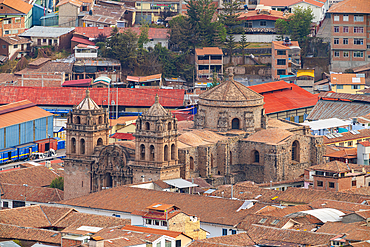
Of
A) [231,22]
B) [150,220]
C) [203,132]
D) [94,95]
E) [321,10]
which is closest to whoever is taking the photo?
[150,220]

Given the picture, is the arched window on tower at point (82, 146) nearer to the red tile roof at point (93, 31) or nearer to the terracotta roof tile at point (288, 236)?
the terracotta roof tile at point (288, 236)

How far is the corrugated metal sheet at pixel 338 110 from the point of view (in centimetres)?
15075

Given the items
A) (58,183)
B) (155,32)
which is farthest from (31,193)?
(155,32)

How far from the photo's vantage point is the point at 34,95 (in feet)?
560

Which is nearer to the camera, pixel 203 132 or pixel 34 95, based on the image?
pixel 203 132

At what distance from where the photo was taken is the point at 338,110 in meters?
152

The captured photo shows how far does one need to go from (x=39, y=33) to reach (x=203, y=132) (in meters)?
77.5

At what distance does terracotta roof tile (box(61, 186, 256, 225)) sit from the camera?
96.6 meters

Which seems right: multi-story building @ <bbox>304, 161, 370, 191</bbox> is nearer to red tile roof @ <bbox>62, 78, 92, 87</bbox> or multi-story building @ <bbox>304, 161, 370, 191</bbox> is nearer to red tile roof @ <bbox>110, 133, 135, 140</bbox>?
red tile roof @ <bbox>110, 133, 135, 140</bbox>

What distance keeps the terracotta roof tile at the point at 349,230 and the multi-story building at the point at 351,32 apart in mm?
89495

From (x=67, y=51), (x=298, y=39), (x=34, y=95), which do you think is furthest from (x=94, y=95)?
(x=298, y=39)

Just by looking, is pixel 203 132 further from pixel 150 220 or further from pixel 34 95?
pixel 34 95

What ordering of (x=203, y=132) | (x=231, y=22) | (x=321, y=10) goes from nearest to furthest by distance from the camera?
1. (x=203, y=132)
2. (x=231, y=22)
3. (x=321, y=10)

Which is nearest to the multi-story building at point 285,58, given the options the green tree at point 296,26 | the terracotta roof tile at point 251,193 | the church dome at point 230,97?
the green tree at point 296,26
